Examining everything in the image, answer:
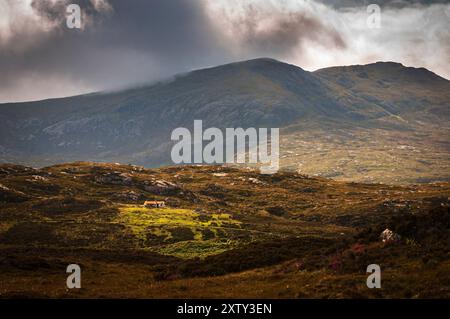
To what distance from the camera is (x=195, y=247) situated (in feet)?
319

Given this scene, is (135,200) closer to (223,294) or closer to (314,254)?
(314,254)

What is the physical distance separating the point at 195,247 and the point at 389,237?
54.8 meters

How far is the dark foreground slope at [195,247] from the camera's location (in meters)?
41.1

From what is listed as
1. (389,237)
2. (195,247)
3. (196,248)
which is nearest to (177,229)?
(195,247)

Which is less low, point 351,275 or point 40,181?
point 40,181

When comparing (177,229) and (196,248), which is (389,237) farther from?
(177,229)

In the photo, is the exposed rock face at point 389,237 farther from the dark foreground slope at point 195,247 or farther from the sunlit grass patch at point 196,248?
the sunlit grass patch at point 196,248

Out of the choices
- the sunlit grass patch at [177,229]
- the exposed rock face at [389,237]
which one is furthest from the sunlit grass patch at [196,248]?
the exposed rock face at [389,237]

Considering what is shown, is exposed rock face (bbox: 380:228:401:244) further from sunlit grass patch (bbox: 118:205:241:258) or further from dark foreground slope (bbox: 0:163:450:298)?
sunlit grass patch (bbox: 118:205:241:258)

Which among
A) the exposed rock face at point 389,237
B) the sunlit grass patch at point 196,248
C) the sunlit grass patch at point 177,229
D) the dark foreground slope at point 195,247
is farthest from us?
the sunlit grass patch at point 177,229

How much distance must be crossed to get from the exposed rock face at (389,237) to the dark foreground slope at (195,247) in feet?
2.45

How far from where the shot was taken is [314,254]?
185 ft

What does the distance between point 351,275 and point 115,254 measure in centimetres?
5562
